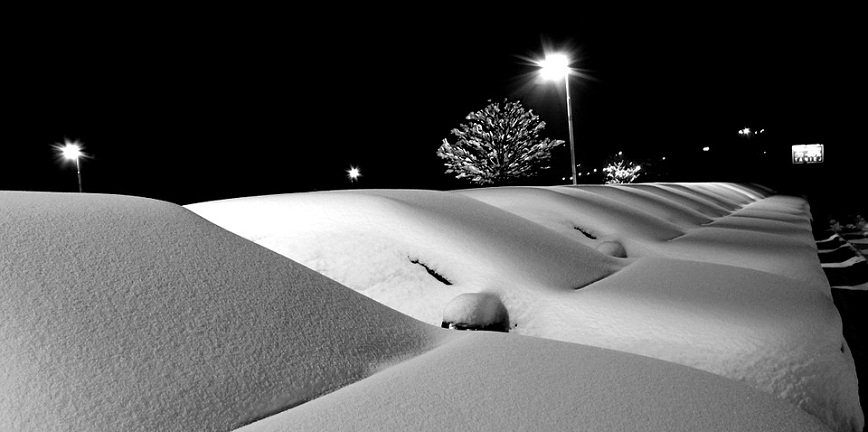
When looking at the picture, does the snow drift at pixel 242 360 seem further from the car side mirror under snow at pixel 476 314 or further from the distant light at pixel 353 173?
the distant light at pixel 353 173

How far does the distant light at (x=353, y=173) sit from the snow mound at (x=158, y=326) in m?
108

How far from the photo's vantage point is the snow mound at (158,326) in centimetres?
151

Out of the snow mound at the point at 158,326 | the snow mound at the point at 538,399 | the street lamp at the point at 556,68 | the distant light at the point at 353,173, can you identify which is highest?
the distant light at the point at 353,173

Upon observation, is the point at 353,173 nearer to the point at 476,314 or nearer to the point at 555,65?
the point at 555,65

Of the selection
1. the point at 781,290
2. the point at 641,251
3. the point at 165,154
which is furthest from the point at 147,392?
the point at 165,154

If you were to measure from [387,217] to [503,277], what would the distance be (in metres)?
0.88

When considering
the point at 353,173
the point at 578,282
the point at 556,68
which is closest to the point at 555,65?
the point at 556,68

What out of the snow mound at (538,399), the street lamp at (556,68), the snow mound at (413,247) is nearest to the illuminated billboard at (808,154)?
the street lamp at (556,68)

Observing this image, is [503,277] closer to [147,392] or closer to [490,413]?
[490,413]

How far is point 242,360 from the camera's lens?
70.7 inches

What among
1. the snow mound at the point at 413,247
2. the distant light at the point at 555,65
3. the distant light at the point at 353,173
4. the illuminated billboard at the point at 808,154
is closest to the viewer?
the snow mound at the point at 413,247

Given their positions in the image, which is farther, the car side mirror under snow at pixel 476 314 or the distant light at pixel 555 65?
the distant light at pixel 555 65

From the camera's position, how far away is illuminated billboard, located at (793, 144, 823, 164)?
65.4 metres

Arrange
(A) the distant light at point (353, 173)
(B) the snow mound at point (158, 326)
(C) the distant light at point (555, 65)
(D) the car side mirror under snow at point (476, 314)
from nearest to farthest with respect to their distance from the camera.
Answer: (B) the snow mound at point (158, 326), (D) the car side mirror under snow at point (476, 314), (C) the distant light at point (555, 65), (A) the distant light at point (353, 173)
